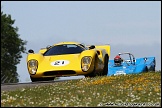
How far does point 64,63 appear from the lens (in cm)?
2347

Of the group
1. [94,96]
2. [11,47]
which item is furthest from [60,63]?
[11,47]

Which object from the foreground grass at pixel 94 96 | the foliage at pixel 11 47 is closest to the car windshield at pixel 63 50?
the foreground grass at pixel 94 96

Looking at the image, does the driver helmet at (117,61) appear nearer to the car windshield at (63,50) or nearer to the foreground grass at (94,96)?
the car windshield at (63,50)

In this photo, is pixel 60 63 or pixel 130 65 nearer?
pixel 60 63

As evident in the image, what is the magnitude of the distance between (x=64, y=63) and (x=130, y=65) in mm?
10761

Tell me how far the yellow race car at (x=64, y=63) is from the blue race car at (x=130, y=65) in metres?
7.42

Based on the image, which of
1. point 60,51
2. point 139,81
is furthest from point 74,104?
point 60,51

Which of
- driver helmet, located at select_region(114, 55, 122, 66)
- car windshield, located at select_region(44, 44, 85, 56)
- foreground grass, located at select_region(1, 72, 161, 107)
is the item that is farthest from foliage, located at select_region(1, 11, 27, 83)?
foreground grass, located at select_region(1, 72, 161, 107)

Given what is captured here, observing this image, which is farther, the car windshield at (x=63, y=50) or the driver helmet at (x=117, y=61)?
the driver helmet at (x=117, y=61)

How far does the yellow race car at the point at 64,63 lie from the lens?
76.5 feet

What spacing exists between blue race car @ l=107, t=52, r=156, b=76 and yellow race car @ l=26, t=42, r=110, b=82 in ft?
24.3

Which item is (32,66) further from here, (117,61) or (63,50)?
(117,61)

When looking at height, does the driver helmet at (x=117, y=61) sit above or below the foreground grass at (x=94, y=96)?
above

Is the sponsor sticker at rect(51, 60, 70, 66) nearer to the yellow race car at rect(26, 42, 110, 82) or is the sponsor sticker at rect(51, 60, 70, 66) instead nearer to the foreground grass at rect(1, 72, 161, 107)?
the yellow race car at rect(26, 42, 110, 82)
